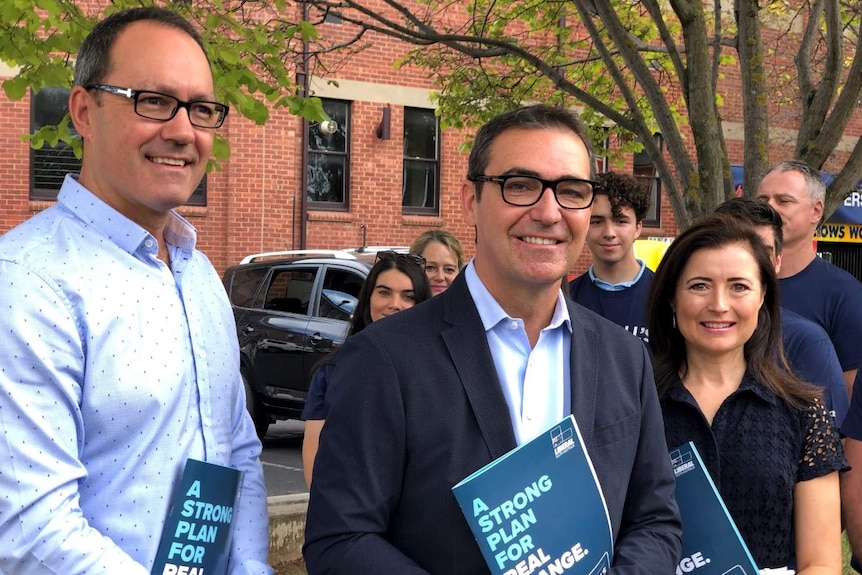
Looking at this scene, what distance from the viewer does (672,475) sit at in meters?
2.40

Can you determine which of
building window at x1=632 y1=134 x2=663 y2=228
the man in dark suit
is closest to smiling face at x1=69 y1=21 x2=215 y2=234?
the man in dark suit

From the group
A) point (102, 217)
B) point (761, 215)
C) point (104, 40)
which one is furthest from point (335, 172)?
point (102, 217)

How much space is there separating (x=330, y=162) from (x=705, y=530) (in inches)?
572

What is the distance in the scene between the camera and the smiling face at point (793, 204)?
179 inches

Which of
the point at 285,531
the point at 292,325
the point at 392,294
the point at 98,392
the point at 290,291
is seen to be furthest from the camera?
the point at 290,291

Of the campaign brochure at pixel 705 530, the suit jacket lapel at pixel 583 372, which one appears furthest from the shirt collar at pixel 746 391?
the suit jacket lapel at pixel 583 372

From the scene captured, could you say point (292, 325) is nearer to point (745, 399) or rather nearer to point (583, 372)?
point (745, 399)

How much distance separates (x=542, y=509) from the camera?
2.11m

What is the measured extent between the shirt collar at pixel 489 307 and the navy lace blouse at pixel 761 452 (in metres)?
0.73

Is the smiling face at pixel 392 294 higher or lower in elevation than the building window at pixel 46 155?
lower

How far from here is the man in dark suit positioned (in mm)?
2078

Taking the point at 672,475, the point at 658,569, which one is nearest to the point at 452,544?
the point at 658,569

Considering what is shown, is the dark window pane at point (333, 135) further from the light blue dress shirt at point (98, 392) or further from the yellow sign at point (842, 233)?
the light blue dress shirt at point (98, 392)

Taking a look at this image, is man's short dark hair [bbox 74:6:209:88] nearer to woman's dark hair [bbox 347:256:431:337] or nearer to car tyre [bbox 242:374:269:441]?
woman's dark hair [bbox 347:256:431:337]
